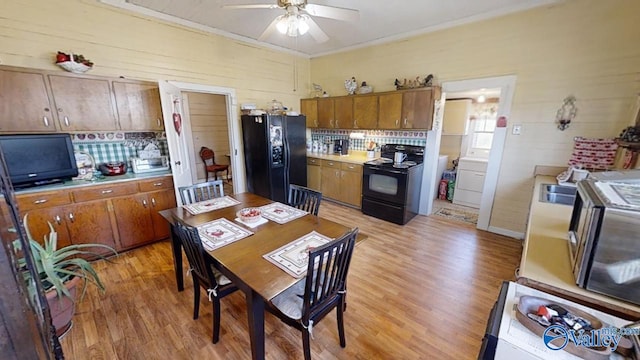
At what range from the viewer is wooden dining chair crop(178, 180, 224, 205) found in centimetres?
246

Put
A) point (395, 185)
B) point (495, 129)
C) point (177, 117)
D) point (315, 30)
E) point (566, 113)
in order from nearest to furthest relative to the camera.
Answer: point (315, 30)
point (566, 113)
point (177, 117)
point (495, 129)
point (395, 185)

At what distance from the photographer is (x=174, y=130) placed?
301 centimetres

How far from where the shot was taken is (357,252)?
2992 millimetres

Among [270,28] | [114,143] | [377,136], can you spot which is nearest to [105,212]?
[114,143]

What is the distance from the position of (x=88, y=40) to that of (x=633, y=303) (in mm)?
4685

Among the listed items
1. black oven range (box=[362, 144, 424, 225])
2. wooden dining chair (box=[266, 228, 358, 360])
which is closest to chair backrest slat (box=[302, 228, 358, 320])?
wooden dining chair (box=[266, 228, 358, 360])

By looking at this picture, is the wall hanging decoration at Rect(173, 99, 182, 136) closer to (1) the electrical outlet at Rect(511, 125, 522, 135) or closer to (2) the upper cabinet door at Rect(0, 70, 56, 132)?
(2) the upper cabinet door at Rect(0, 70, 56, 132)

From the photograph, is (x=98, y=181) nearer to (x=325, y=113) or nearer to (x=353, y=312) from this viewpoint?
(x=353, y=312)

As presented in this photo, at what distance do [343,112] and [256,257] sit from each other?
3.46 metres

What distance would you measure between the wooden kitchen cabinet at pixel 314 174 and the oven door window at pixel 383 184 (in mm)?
1175

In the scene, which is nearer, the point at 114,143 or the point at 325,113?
the point at 114,143

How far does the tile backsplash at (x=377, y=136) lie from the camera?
12.9 ft

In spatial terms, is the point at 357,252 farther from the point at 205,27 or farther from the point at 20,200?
the point at 205,27

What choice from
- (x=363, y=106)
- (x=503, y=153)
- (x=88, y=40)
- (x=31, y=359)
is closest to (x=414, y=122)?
(x=363, y=106)
